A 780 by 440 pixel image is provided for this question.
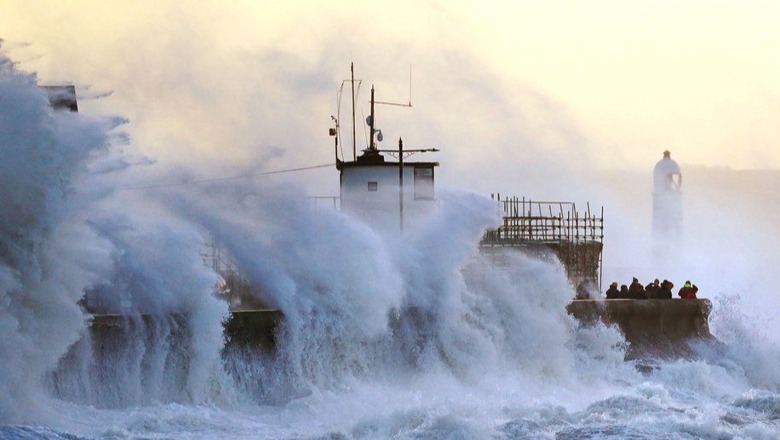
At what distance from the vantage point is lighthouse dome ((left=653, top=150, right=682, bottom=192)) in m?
47.0

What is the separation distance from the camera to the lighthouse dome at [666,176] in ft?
154

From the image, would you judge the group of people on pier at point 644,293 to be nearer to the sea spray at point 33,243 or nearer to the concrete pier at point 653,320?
the concrete pier at point 653,320

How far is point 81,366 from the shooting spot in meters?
19.9

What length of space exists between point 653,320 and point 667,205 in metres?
17.3

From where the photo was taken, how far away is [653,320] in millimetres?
29766

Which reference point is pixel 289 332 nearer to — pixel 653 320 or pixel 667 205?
pixel 653 320

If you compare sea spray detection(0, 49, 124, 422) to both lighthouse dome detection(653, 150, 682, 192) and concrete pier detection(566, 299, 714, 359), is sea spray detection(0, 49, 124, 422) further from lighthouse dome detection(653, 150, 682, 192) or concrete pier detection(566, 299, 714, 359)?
lighthouse dome detection(653, 150, 682, 192)

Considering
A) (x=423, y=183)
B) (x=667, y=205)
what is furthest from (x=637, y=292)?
(x=667, y=205)

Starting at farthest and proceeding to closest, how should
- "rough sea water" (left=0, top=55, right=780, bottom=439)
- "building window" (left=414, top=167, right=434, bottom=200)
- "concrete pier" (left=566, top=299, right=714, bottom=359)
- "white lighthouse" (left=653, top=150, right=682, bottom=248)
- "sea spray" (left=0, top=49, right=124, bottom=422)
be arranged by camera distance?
1. "white lighthouse" (left=653, top=150, right=682, bottom=248)
2. "building window" (left=414, top=167, right=434, bottom=200)
3. "concrete pier" (left=566, top=299, right=714, bottom=359)
4. "rough sea water" (left=0, top=55, right=780, bottom=439)
5. "sea spray" (left=0, top=49, right=124, bottom=422)

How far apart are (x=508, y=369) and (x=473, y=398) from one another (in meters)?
3.31

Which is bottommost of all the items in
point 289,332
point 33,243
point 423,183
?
point 289,332

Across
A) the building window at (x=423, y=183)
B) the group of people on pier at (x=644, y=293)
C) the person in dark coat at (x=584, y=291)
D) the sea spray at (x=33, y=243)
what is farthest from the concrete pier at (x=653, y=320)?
the sea spray at (x=33, y=243)

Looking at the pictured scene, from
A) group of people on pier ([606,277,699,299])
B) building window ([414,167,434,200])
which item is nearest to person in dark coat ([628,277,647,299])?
group of people on pier ([606,277,699,299])

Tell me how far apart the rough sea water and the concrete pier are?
0.40 meters
